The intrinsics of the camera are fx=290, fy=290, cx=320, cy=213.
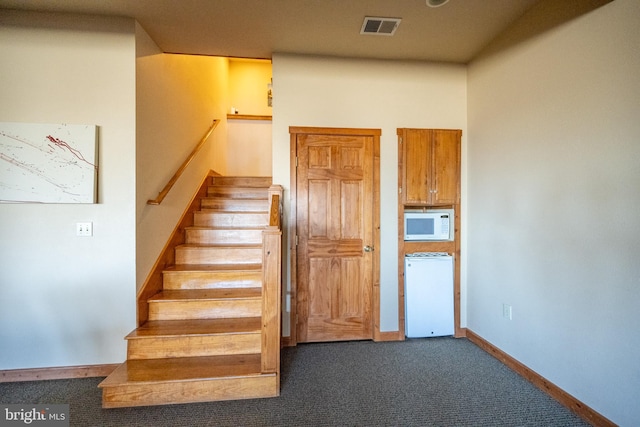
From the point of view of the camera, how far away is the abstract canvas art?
2.28 metres

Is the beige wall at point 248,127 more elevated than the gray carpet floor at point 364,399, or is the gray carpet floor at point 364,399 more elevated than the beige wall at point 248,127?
the beige wall at point 248,127

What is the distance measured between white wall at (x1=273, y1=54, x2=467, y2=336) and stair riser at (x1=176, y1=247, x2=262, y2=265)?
392 mm

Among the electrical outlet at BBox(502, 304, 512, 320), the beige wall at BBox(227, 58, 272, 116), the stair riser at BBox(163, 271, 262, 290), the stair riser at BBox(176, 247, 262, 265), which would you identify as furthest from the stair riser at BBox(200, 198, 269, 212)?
the electrical outlet at BBox(502, 304, 512, 320)

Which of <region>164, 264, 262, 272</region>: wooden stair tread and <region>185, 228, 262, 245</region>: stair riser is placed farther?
A: <region>185, 228, 262, 245</region>: stair riser

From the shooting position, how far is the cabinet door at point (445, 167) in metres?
3.14

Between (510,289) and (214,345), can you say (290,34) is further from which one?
(510,289)

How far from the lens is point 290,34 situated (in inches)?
104

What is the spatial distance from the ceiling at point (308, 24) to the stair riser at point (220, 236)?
Result: 1885 mm

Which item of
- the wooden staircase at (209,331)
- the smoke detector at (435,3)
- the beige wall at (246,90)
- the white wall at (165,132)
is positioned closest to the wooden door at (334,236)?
the wooden staircase at (209,331)

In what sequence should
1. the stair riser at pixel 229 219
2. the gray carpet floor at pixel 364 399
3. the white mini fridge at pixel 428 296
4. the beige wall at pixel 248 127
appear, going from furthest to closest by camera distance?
1. the beige wall at pixel 248 127
2. the stair riser at pixel 229 219
3. the white mini fridge at pixel 428 296
4. the gray carpet floor at pixel 364 399

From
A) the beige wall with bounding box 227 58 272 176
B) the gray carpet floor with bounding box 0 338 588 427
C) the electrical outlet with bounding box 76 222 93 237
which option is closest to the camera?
the gray carpet floor with bounding box 0 338 588 427

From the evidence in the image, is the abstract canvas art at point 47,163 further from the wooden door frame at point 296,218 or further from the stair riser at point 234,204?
the wooden door frame at point 296,218

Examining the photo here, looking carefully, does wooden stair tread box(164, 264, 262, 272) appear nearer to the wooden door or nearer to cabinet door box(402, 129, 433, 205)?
the wooden door

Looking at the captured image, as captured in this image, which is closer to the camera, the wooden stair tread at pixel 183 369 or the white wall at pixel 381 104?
the wooden stair tread at pixel 183 369
